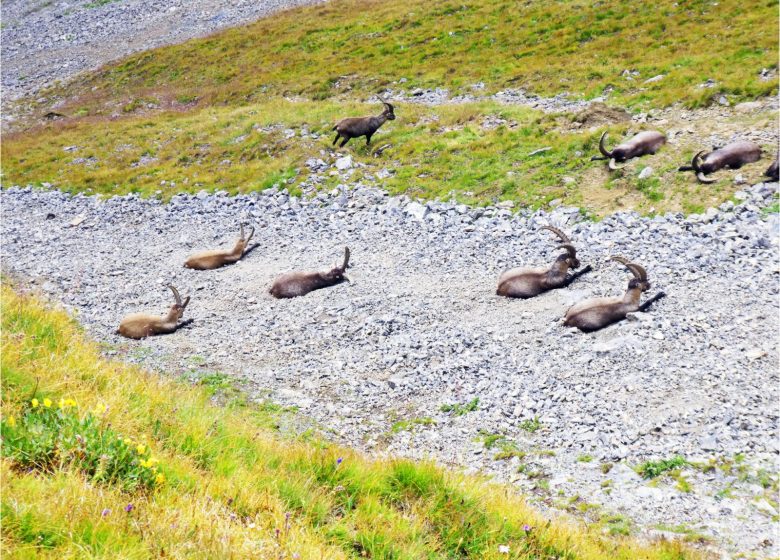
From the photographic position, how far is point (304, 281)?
15.6 m

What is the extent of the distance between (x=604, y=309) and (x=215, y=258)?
447 inches

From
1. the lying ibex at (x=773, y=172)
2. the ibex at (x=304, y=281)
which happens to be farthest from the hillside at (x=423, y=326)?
the ibex at (x=304, y=281)

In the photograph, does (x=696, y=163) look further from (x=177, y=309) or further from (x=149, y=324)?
(x=149, y=324)

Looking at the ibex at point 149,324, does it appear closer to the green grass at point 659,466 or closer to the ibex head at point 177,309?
the ibex head at point 177,309

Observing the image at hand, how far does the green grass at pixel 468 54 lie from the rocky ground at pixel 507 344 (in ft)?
33.2

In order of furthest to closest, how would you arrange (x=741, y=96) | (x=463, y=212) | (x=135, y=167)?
1. (x=135, y=167)
2. (x=741, y=96)
3. (x=463, y=212)

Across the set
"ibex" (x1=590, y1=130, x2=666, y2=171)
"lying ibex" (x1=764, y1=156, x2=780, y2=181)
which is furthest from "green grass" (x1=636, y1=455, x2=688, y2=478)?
"ibex" (x1=590, y1=130, x2=666, y2=171)

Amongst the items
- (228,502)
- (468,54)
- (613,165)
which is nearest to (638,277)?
(613,165)

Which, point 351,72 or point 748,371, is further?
point 351,72

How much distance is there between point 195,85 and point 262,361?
4104 cm

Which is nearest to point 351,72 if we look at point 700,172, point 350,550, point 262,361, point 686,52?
point 686,52

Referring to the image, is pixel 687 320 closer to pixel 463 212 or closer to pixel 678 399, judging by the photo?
pixel 678 399

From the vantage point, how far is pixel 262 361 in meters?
12.5

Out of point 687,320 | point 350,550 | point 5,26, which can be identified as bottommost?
point 687,320
